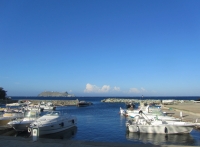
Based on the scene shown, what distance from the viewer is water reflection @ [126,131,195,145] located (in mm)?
19531

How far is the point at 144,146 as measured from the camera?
1199 cm

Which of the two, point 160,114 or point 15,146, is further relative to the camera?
point 160,114

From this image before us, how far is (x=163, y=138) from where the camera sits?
2081 centimetres

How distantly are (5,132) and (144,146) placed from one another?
16.2 metres

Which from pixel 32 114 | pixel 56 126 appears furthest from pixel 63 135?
pixel 32 114

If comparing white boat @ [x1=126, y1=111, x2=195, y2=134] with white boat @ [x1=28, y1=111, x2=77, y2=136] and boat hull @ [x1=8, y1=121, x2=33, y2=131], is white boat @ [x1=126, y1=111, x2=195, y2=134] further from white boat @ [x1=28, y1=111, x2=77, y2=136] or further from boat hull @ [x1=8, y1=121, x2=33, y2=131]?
boat hull @ [x1=8, y1=121, x2=33, y2=131]

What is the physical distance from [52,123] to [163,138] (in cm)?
1107

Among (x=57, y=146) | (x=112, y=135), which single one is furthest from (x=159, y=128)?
(x=57, y=146)

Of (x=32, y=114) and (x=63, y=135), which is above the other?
(x=32, y=114)

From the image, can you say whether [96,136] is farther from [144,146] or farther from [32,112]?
[144,146]

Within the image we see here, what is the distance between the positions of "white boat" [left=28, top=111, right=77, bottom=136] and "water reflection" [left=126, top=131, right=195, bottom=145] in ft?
24.3

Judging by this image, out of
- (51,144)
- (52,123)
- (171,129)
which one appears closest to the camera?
(51,144)

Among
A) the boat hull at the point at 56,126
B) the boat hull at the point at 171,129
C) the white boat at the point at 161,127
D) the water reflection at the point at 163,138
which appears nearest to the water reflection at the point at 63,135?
the boat hull at the point at 56,126

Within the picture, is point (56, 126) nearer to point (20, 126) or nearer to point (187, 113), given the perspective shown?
point (20, 126)
